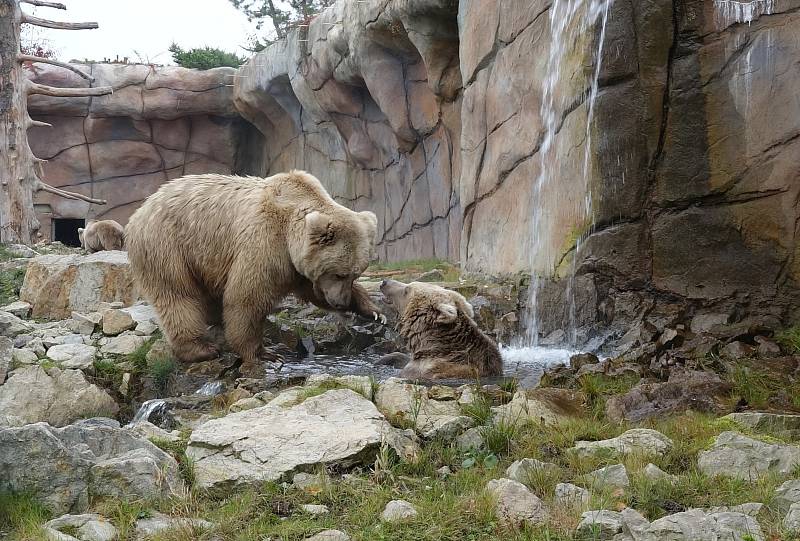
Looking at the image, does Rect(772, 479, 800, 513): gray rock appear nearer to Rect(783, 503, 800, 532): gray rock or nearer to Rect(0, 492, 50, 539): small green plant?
Rect(783, 503, 800, 532): gray rock

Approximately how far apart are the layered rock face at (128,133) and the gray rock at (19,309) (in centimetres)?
1285

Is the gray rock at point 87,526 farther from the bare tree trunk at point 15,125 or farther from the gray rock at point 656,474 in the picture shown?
the bare tree trunk at point 15,125

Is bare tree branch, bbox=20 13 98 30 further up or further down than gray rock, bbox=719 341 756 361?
further up

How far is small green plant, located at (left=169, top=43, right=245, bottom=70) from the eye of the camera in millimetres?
23781

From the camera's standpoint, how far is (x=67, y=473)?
3.40 meters

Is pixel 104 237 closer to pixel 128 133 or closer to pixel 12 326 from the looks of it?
pixel 12 326

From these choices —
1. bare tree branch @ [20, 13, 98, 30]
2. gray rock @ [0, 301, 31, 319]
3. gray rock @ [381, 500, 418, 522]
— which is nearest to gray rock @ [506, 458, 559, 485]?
gray rock @ [381, 500, 418, 522]

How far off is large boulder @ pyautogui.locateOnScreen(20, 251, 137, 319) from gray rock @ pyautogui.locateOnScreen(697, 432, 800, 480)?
6649mm

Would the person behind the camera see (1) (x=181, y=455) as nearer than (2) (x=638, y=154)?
Yes

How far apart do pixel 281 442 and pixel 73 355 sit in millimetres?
3765

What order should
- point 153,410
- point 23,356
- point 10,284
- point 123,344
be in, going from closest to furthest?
point 153,410
point 23,356
point 123,344
point 10,284

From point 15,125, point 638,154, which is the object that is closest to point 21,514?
point 638,154

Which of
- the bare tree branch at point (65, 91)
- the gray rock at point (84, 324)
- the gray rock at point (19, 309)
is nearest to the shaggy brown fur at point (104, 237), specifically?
the bare tree branch at point (65, 91)

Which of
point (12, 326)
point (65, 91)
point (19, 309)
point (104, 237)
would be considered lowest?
point (12, 326)
